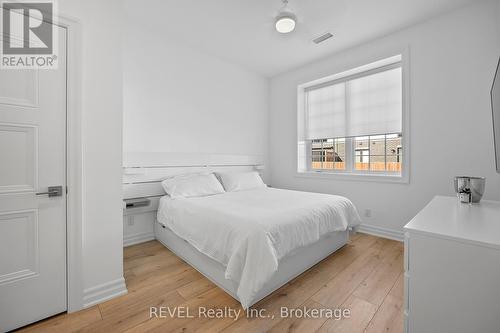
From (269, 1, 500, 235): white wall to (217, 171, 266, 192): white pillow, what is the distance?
5.30 feet

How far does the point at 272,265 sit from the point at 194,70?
10.3 ft

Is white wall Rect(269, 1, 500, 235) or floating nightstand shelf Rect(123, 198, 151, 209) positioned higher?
white wall Rect(269, 1, 500, 235)

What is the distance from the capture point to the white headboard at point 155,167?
9.04 feet

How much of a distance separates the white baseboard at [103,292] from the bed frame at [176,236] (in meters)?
0.67

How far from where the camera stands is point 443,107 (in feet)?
8.51

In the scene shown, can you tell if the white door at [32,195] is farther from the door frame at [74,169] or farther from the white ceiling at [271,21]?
the white ceiling at [271,21]

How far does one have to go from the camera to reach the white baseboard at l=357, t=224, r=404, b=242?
2.95 metres

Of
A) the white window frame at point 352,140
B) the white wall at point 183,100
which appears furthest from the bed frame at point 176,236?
the white window frame at point 352,140

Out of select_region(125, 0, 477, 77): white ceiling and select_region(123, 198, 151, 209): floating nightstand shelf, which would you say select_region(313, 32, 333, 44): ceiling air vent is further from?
select_region(123, 198, 151, 209): floating nightstand shelf

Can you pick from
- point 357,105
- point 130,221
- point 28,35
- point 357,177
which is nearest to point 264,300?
point 130,221

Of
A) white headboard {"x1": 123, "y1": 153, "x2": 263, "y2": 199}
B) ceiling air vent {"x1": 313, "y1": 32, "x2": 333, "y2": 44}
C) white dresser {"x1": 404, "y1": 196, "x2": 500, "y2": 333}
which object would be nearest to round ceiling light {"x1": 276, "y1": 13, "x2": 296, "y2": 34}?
ceiling air vent {"x1": 313, "y1": 32, "x2": 333, "y2": 44}

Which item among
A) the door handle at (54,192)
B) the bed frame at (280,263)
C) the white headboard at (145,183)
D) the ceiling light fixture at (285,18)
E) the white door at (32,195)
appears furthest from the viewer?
the white headboard at (145,183)

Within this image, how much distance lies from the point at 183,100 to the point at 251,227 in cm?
247

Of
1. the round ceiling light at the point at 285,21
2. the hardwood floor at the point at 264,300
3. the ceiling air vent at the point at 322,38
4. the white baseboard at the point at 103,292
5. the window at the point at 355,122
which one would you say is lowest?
the hardwood floor at the point at 264,300
